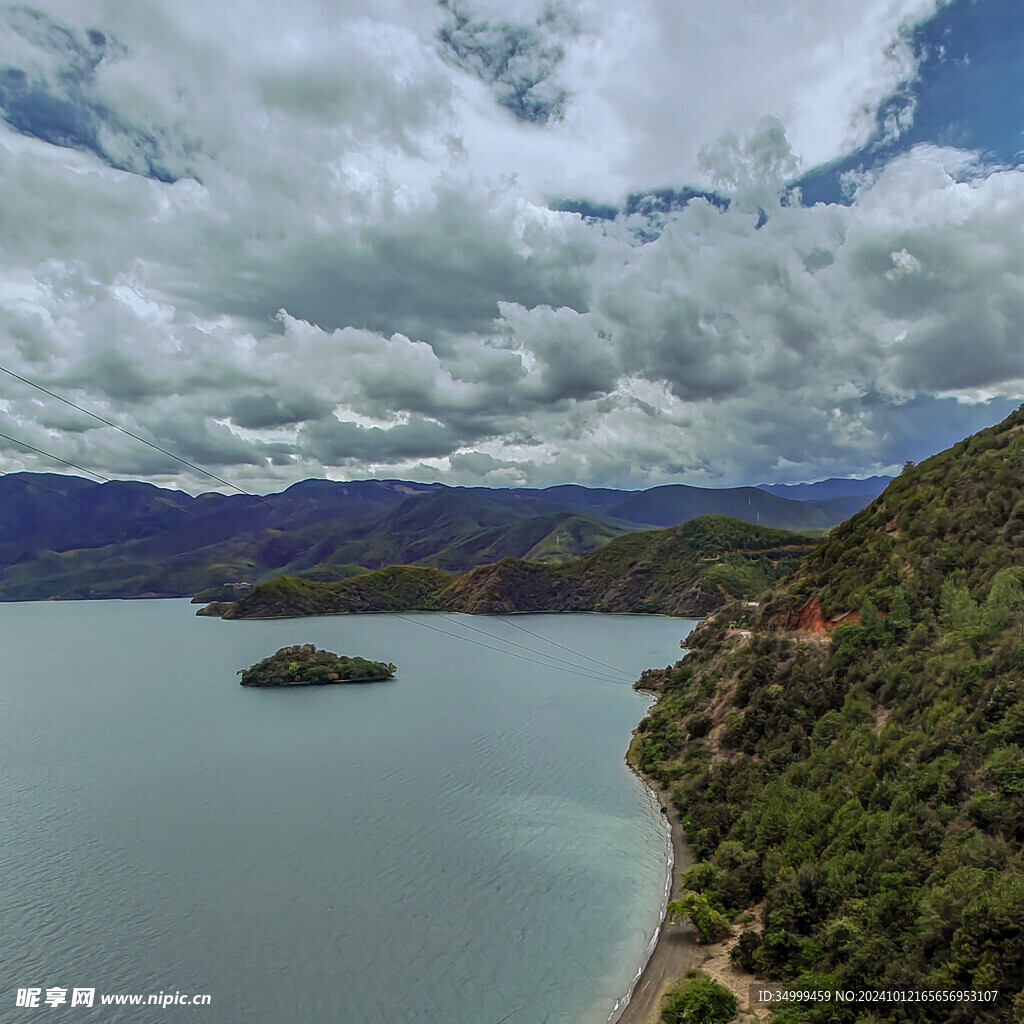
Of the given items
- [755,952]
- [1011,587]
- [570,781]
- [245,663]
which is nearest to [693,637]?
[570,781]

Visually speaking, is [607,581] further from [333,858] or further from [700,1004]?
[700,1004]

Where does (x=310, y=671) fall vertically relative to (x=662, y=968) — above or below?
below

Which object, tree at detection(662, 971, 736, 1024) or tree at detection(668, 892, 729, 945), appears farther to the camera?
tree at detection(668, 892, 729, 945)

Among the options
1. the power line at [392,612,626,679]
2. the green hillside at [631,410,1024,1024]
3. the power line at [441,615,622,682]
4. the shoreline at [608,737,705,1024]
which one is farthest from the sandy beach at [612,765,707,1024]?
the power line at [392,612,626,679]

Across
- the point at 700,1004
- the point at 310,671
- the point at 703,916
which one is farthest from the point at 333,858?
the point at 310,671

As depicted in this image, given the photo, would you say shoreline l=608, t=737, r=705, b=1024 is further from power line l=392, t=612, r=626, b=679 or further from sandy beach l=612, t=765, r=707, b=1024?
power line l=392, t=612, r=626, b=679

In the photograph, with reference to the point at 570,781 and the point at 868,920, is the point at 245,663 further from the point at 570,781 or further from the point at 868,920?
the point at 868,920

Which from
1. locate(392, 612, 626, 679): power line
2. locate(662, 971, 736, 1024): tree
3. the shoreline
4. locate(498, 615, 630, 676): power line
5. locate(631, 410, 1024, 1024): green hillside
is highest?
locate(631, 410, 1024, 1024): green hillside
